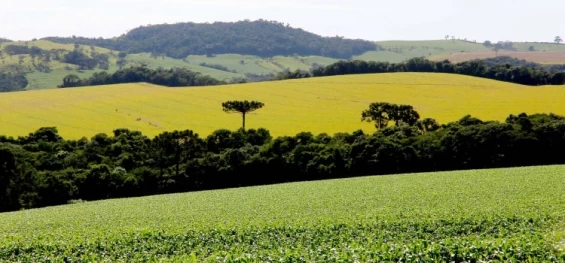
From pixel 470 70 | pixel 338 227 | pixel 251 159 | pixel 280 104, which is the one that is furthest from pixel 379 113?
pixel 470 70

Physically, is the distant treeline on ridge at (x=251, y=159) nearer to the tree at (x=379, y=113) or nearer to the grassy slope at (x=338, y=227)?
the tree at (x=379, y=113)

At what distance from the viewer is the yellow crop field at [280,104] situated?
114875 mm

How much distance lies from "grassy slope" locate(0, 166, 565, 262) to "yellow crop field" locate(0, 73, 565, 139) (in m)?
56.8

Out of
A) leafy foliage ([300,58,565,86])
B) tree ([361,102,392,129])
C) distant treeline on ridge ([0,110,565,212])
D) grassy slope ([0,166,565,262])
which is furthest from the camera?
leafy foliage ([300,58,565,86])

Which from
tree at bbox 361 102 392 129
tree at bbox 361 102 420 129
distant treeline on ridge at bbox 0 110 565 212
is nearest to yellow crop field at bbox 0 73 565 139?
tree at bbox 361 102 392 129

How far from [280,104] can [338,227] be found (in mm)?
106703

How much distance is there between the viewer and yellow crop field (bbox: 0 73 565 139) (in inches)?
4523

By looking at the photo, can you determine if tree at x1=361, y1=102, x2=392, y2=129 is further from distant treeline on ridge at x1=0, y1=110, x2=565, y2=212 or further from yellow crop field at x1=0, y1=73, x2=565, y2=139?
distant treeline on ridge at x1=0, y1=110, x2=565, y2=212

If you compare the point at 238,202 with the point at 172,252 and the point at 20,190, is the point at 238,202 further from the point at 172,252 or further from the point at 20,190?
the point at 20,190

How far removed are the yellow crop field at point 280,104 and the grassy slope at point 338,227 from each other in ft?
186

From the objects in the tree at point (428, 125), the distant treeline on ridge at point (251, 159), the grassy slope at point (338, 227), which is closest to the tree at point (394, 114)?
the tree at point (428, 125)

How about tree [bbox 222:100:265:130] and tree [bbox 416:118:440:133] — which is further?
tree [bbox 222:100:265:130]

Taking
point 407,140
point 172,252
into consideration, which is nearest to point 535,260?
point 172,252

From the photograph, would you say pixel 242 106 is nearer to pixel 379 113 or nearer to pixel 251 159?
pixel 379 113
